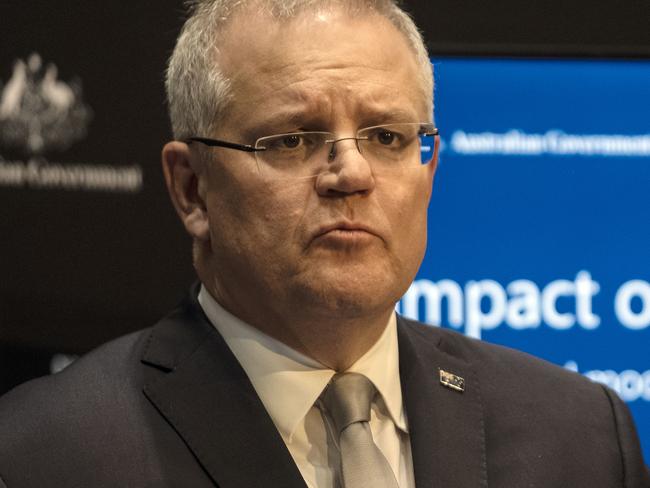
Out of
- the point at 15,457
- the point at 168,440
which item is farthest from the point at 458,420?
the point at 15,457

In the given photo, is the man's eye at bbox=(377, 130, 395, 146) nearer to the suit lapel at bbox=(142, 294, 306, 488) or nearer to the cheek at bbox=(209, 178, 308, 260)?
the cheek at bbox=(209, 178, 308, 260)

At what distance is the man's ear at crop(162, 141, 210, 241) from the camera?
7.78 feet

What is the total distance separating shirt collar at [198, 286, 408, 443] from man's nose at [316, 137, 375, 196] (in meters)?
0.39

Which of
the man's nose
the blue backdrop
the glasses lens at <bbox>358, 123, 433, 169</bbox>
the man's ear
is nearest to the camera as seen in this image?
the man's nose

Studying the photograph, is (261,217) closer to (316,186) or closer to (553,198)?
(316,186)

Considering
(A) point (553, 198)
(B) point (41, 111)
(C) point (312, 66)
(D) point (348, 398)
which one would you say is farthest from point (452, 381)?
(B) point (41, 111)

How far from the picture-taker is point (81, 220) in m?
3.37

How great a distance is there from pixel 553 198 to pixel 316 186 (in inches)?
55.4

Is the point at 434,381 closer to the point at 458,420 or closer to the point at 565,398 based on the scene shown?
the point at 458,420

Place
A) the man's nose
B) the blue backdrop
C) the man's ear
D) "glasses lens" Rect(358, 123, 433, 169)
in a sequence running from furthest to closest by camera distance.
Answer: the blue backdrop → the man's ear → "glasses lens" Rect(358, 123, 433, 169) → the man's nose

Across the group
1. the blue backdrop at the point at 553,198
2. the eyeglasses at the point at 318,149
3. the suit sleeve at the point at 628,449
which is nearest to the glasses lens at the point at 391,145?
the eyeglasses at the point at 318,149

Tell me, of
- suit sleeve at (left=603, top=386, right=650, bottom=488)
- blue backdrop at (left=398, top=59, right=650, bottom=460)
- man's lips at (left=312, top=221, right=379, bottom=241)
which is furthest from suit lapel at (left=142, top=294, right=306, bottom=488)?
blue backdrop at (left=398, top=59, right=650, bottom=460)

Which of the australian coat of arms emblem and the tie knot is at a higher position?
the australian coat of arms emblem

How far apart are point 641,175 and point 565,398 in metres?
1.07
